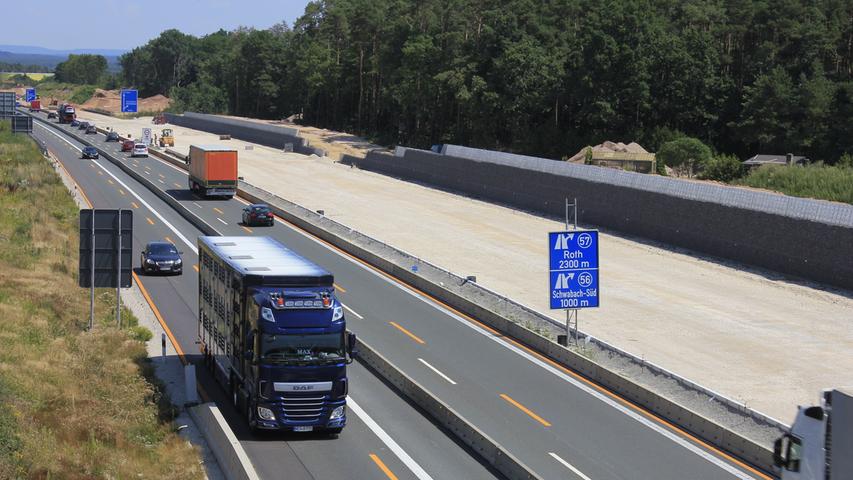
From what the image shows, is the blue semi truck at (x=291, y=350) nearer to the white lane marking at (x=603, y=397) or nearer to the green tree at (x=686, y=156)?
the white lane marking at (x=603, y=397)

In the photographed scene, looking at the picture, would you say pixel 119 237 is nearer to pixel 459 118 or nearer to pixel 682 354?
pixel 682 354

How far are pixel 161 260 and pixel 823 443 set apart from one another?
34.4 meters

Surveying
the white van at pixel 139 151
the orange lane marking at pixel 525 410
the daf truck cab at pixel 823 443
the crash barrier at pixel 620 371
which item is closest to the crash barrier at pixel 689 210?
the crash barrier at pixel 620 371

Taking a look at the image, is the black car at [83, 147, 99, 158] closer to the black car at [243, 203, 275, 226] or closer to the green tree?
the black car at [243, 203, 275, 226]

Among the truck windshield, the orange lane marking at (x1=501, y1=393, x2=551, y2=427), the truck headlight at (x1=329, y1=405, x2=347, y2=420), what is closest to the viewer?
the truck windshield

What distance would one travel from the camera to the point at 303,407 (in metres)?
22.5

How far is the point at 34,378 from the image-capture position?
25.8 metres

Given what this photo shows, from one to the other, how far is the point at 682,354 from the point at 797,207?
18.8 m

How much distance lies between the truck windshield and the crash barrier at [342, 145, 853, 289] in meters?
30.9

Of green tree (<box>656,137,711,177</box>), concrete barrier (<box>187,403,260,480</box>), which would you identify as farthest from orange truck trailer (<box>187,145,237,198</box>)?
concrete barrier (<box>187,403,260,480</box>)

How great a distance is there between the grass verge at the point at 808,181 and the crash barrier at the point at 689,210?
1173cm

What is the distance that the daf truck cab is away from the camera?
1442cm

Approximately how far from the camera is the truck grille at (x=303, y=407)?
22.4 m

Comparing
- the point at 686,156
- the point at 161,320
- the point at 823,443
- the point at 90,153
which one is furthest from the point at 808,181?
the point at 90,153
